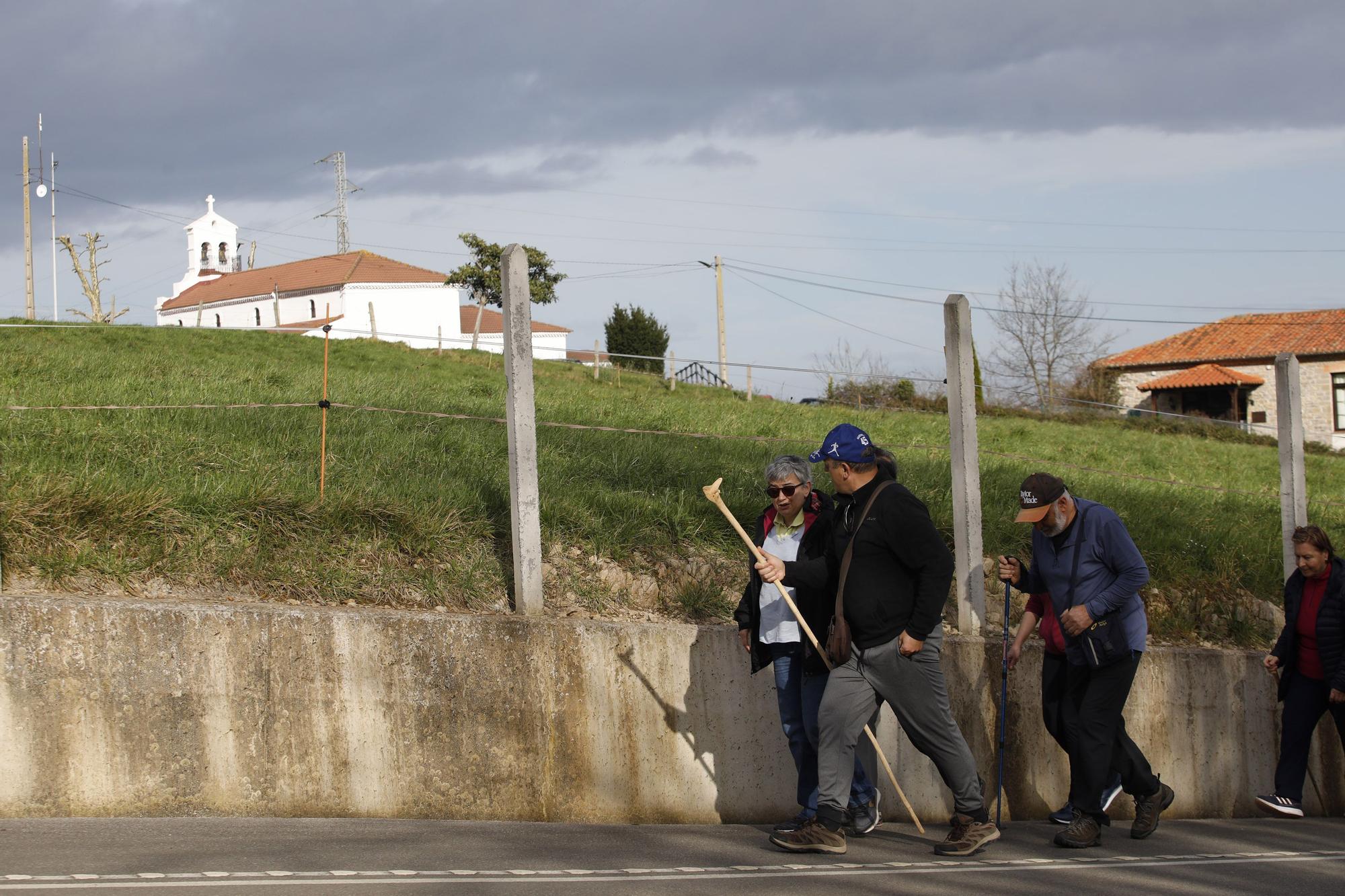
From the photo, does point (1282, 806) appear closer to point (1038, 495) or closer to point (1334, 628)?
point (1334, 628)

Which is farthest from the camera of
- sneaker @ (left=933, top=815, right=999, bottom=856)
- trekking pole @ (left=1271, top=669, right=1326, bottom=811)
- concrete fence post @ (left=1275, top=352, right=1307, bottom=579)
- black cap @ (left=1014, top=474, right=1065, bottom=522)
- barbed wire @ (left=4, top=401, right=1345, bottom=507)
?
barbed wire @ (left=4, top=401, right=1345, bottom=507)

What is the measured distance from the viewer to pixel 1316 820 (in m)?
7.56

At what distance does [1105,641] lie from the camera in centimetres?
616

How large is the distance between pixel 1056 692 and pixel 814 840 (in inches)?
68.1

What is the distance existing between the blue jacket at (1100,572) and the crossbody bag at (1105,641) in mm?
20

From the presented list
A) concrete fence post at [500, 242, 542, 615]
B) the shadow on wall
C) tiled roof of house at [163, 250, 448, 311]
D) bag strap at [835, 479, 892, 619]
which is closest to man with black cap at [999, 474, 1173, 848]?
bag strap at [835, 479, 892, 619]

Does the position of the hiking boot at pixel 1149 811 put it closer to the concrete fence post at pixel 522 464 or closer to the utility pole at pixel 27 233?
the concrete fence post at pixel 522 464

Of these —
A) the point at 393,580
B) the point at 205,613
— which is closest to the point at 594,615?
the point at 393,580

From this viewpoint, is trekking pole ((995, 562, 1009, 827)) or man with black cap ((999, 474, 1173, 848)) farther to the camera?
trekking pole ((995, 562, 1009, 827))

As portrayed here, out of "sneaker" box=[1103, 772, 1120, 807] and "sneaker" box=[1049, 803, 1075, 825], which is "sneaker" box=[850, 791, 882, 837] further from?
"sneaker" box=[1103, 772, 1120, 807]

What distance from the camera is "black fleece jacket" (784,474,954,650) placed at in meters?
5.59

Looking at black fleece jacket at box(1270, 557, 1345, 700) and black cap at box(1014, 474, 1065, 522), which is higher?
black cap at box(1014, 474, 1065, 522)

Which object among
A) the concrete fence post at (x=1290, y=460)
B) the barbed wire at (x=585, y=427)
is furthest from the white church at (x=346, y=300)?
the concrete fence post at (x=1290, y=460)

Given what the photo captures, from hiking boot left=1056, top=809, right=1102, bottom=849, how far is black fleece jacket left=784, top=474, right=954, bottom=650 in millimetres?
1345
